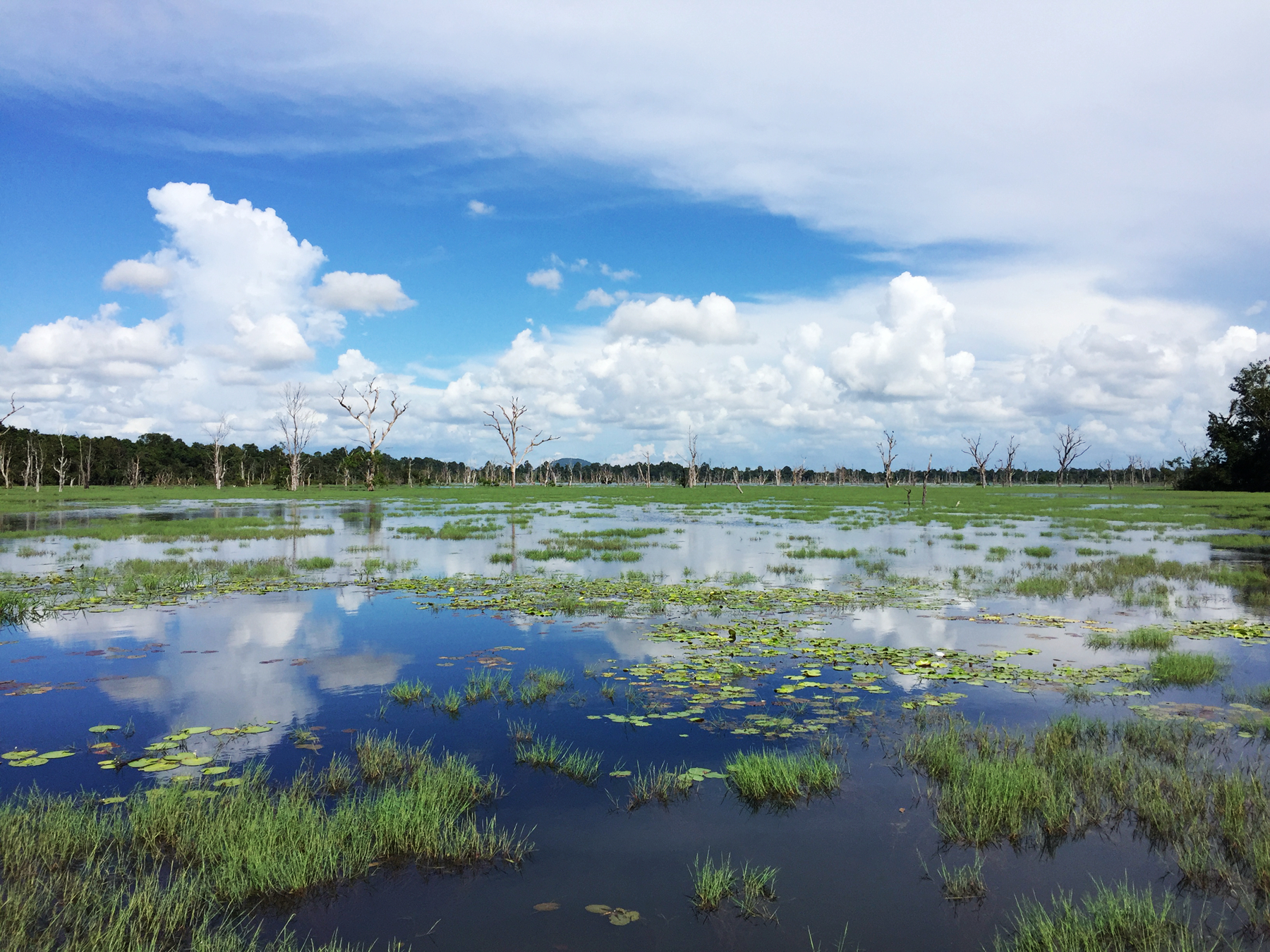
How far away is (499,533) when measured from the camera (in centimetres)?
3145

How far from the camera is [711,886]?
15.8ft

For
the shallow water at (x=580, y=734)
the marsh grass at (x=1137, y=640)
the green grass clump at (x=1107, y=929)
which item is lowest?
the shallow water at (x=580, y=734)

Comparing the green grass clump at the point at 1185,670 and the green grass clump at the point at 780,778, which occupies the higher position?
the green grass clump at the point at 1185,670

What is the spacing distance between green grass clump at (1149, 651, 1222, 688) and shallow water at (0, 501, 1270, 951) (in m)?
0.29

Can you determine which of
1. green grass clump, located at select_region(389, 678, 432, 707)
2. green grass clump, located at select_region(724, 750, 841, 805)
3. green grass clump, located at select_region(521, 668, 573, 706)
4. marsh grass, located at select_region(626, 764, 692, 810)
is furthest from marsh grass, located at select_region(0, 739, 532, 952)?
green grass clump, located at select_region(521, 668, 573, 706)

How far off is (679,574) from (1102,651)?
33.9 feet

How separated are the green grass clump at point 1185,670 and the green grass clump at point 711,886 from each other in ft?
25.8

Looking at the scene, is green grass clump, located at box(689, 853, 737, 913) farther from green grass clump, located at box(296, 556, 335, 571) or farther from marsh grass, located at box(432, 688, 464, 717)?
green grass clump, located at box(296, 556, 335, 571)

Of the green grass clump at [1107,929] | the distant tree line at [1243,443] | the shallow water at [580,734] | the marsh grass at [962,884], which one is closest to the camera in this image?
the green grass clump at [1107,929]

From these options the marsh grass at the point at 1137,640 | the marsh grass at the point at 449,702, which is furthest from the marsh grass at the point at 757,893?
the marsh grass at the point at 1137,640

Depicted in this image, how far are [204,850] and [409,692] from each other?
12.5 ft

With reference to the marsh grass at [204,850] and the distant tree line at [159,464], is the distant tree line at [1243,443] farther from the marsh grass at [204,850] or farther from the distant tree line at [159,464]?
the marsh grass at [204,850]

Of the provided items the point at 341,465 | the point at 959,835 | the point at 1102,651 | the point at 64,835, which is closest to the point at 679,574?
the point at 1102,651

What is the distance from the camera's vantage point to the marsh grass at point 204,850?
4.34m
